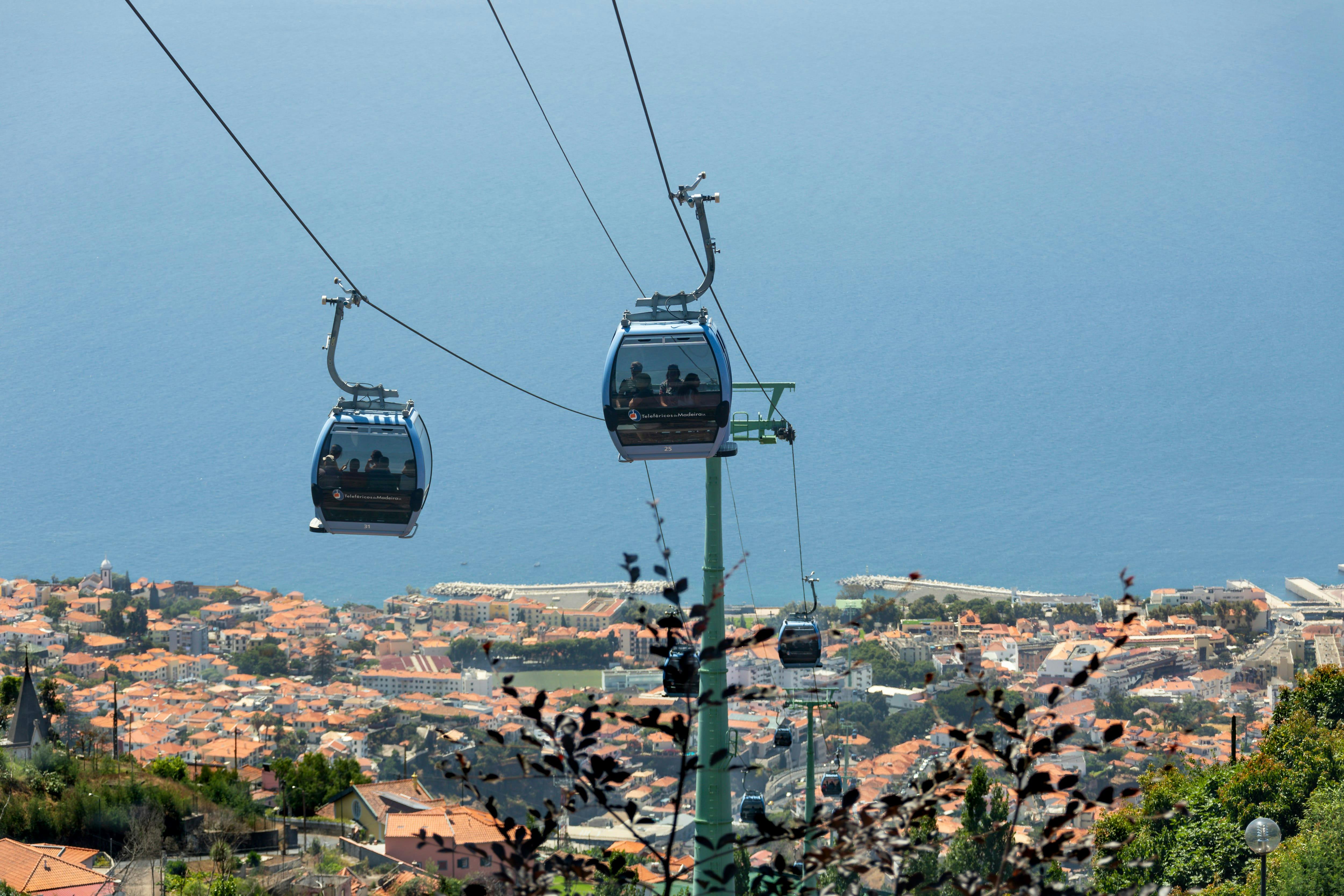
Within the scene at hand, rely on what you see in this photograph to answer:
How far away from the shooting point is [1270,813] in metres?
16.4

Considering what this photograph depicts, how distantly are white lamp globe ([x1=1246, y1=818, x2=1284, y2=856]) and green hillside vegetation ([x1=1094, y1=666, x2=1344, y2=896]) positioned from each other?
4351mm

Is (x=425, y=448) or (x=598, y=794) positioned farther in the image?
(x=425, y=448)

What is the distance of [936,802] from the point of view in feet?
10.2

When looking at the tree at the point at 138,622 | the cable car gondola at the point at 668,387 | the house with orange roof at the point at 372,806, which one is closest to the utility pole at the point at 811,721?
the cable car gondola at the point at 668,387

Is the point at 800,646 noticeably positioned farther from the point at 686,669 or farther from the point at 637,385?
the point at 686,669

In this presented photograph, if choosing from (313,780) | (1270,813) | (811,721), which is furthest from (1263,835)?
(313,780)

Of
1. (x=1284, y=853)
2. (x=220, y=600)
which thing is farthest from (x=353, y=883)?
(x=220, y=600)

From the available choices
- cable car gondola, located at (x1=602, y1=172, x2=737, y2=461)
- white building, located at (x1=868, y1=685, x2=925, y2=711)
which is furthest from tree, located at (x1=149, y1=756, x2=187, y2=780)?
white building, located at (x1=868, y1=685, x2=925, y2=711)

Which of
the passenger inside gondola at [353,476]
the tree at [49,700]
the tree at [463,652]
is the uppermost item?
the passenger inside gondola at [353,476]

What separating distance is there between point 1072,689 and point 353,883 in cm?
1781

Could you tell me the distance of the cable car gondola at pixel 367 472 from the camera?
316 inches

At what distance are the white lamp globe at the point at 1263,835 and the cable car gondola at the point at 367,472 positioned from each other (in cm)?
593

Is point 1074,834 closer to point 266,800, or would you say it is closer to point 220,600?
point 266,800

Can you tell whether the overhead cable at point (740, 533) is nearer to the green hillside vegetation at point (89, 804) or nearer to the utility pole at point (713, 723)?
the utility pole at point (713, 723)
